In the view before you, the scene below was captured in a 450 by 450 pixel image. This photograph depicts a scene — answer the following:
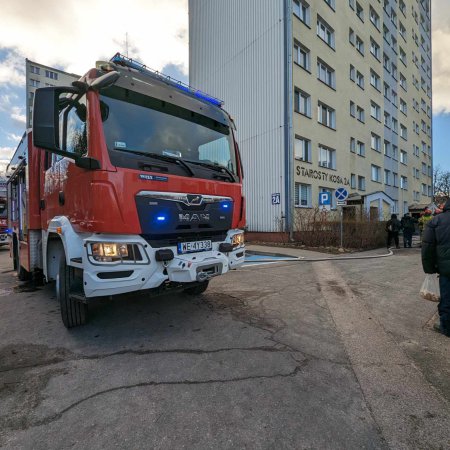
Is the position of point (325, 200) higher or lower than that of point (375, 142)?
lower

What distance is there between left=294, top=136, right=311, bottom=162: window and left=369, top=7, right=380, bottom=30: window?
1777 centimetres

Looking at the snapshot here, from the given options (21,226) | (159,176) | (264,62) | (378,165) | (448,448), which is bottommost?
(448,448)

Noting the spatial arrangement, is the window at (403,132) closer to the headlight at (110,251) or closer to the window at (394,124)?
the window at (394,124)

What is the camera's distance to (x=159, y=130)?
3818 mm

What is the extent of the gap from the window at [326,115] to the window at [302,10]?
201 inches

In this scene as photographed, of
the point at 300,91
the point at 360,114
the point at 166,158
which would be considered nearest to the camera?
the point at 166,158

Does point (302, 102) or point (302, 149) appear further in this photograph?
point (302, 102)

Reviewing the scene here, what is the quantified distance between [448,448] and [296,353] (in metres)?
1.54

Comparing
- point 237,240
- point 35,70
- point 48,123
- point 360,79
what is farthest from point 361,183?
point 35,70

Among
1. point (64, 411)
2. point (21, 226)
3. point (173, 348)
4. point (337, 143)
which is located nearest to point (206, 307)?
point (173, 348)

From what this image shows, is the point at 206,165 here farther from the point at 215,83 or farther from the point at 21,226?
the point at 215,83

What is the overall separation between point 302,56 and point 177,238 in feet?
64.1

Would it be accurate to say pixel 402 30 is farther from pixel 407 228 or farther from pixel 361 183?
pixel 407 228

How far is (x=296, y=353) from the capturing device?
3.39m
